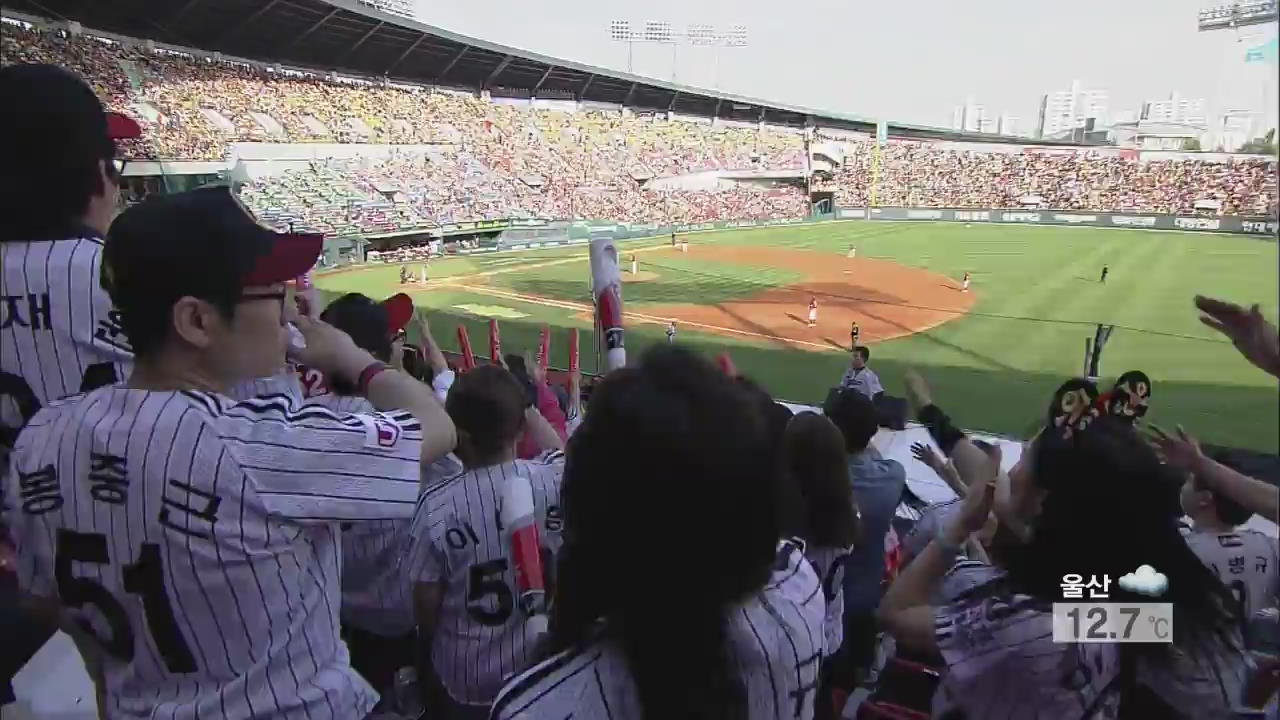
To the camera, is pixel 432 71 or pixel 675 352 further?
pixel 432 71

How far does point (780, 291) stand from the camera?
1806cm

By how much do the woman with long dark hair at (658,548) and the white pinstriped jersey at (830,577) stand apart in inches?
50.8

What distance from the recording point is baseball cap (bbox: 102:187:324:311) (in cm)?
122

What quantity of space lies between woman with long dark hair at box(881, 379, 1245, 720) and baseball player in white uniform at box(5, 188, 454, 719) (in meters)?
1.00

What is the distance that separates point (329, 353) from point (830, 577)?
1.50m

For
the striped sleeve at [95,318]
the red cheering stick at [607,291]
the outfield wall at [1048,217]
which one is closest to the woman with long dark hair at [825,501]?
the red cheering stick at [607,291]

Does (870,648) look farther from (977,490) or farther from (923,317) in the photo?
(923,317)

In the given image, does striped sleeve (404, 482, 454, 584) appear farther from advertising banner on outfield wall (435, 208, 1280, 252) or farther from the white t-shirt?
advertising banner on outfield wall (435, 208, 1280, 252)

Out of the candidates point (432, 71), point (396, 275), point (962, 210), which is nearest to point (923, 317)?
point (396, 275)

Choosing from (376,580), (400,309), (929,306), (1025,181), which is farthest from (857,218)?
(400,309)

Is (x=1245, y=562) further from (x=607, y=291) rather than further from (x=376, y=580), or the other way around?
(x=376, y=580)

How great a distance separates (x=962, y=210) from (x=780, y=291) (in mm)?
16557

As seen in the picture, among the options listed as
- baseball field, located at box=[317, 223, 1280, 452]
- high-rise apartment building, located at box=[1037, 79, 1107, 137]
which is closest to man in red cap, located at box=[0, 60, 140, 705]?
baseball field, located at box=[317, 223, 1280, 452]

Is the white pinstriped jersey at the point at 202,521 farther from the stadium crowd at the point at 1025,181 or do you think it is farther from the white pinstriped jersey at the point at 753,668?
the stadium crowd at the point at 1025,181
